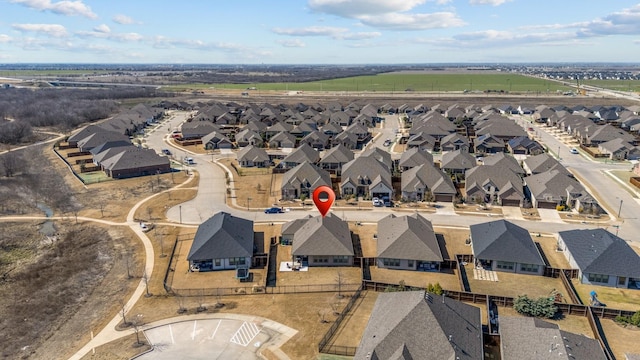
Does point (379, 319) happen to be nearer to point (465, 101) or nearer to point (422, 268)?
point (422, 268)

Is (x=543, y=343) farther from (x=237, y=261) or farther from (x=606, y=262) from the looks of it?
(x=237, y=261)

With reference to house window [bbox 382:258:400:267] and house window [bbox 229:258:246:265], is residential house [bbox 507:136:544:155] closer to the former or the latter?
house window [bbox 382:258:400:267]

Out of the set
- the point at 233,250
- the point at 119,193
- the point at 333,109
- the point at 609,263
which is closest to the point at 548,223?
the point at 609,263

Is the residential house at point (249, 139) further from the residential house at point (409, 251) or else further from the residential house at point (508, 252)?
the residential house at point (508, 252)

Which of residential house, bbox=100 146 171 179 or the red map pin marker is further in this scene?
residential house, bbox=100 146 171 179

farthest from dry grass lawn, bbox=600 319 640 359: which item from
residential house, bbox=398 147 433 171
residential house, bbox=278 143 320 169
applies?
residential house, bbox=278 143 320 169

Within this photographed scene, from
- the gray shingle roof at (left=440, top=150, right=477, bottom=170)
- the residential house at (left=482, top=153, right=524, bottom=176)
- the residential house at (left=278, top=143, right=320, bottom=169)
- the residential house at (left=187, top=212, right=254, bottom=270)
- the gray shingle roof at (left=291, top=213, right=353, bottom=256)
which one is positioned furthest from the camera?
the residential house at (left=278, top=143, right=320, bottom=169)

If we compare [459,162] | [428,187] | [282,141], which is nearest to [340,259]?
[428,187]

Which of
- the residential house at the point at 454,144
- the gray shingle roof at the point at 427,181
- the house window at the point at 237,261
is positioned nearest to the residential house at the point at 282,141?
the residential house at the point at 454,144
